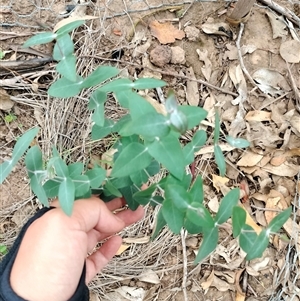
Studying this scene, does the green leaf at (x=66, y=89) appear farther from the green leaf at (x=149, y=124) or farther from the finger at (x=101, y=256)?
the finger at (x=101, y=256)

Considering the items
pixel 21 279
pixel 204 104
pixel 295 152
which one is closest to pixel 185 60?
pixel 204 104

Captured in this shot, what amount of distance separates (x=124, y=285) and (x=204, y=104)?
793mm

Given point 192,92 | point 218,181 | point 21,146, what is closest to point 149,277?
point 218,181

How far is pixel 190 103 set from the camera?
1932 mm

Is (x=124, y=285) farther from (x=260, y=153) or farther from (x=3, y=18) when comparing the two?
(x=3, y=18)

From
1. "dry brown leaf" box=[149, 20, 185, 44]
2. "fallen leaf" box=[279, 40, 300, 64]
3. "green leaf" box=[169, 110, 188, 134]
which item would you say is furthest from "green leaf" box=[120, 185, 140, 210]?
"fallen leaf" box=[279, 40, 300, 64]

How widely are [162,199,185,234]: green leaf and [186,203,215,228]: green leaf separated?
44 millimetres

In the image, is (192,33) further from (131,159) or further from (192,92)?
(131,159)

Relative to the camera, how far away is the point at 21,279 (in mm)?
1080

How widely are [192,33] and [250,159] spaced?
57 centimetres

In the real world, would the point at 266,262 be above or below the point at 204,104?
below

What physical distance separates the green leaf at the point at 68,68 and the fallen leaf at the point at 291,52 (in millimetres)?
1289

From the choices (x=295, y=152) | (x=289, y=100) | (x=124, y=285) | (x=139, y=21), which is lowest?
(x=124, y=285)

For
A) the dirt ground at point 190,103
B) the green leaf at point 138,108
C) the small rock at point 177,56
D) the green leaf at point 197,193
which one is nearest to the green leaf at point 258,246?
the green leaf at point 197,193
